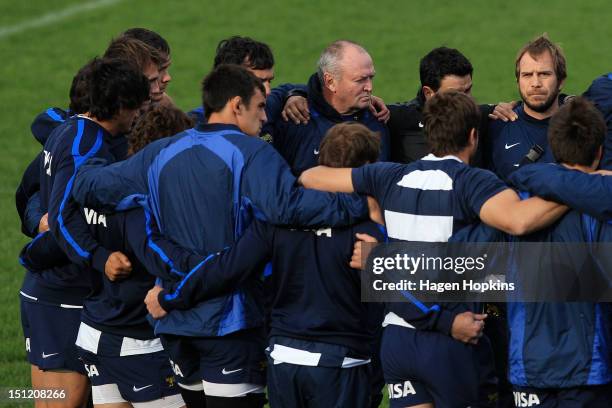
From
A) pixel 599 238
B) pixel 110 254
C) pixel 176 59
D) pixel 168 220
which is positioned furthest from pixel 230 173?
pixel 176 59

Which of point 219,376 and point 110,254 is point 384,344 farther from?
point 110,254

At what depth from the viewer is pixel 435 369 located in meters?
5.97

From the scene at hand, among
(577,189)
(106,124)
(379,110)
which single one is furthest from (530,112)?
(106,124)

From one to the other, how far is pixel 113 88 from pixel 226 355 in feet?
5.40

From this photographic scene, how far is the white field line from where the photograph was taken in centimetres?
2397

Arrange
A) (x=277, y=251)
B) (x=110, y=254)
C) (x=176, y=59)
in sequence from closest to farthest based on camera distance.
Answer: (x=277, y=251) < (x=110, y=254) < (x=176, y=59)

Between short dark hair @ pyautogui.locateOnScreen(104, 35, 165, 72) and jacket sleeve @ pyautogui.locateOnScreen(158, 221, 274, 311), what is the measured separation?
1.82 metres

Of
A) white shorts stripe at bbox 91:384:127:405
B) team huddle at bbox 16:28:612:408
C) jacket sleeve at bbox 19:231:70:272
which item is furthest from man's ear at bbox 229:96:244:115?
white shorts stripe at bbox 91:384:127:405

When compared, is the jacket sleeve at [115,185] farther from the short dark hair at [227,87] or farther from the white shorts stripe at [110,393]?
the white shorts stripe at [110,393]

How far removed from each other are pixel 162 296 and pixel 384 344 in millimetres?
1164

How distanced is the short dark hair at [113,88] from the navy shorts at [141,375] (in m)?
1.35

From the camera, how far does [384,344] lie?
6215 mm

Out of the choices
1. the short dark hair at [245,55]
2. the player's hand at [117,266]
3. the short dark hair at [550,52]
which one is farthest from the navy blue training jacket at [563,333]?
the short dark hair at [245,55]

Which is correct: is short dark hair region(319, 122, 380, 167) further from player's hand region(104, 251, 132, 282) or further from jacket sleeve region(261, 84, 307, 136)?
jacket sleeve region(261, 84, 307, 136)
